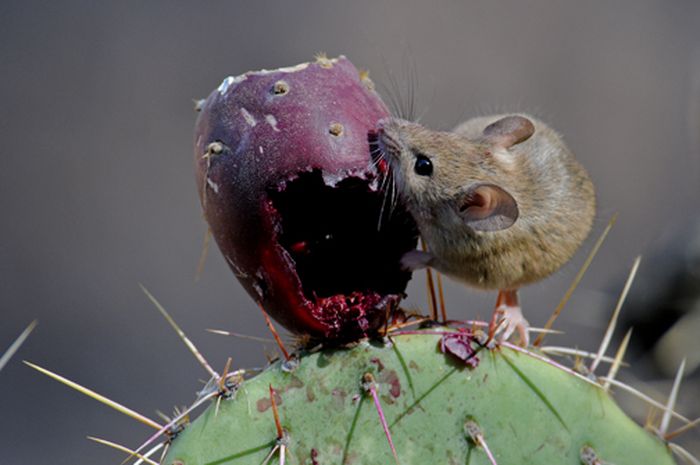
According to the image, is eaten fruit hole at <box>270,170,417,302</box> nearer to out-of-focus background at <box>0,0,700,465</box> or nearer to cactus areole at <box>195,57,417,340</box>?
cactus areole at <box>195,57,417,340</box>

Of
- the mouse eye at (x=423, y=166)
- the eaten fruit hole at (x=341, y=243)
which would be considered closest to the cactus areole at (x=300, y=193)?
the eaten fruit hole at (x=341, y=243)

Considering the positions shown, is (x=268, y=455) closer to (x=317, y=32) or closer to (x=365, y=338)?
(x=365, y=338)

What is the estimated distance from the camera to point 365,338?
1.54m

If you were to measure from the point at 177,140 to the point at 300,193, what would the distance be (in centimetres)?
419

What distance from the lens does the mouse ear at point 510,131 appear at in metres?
1.99

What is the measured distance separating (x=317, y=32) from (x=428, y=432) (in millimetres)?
4708

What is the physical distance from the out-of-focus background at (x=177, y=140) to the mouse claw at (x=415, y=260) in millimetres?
2954

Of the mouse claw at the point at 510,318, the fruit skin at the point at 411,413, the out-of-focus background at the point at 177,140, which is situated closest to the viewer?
the fruit skin at the point at 411,413

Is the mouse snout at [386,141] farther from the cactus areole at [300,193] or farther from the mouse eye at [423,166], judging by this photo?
the mouse eye at [423,166]

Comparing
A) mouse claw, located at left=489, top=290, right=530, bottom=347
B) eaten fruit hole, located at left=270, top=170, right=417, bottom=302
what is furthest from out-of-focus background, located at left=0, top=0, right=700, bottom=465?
eaten fruit hole, located at left=270, top=170, right=417, bottom=302

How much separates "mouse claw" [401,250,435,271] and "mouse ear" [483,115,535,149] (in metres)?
0.34

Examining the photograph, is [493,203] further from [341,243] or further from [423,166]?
[341,243]

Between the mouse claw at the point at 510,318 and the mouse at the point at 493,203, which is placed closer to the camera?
the mouse claw at the point at 510,318

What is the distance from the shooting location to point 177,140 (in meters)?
5.59
